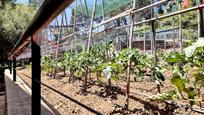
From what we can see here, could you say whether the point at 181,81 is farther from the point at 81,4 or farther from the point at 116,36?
the point at 81,4

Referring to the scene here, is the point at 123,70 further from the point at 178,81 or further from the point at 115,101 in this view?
the point at 178,81

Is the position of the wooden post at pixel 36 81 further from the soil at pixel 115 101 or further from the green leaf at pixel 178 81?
the soil at pixel 115 101

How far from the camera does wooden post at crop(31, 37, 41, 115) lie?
7.11ft

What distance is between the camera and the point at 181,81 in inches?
112

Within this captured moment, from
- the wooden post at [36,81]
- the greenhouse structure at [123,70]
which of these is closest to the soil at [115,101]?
the greenhouse structure at [123,70]

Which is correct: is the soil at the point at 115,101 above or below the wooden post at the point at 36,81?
below

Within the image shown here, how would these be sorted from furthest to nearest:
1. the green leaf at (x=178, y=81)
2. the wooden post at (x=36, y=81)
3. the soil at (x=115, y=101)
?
the soil at (x=115, y=101)
the green leaf at (x=178, y=81)
the wooden post at (x=36, y=81)

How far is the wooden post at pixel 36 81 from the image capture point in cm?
217

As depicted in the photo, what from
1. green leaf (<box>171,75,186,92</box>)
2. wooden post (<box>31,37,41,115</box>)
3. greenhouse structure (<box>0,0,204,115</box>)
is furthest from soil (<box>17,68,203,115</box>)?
wooden post (<box>31,37,41,115</box>)

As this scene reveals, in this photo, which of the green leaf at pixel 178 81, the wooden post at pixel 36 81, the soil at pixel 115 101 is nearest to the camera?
the wooden post at pixel 36 81

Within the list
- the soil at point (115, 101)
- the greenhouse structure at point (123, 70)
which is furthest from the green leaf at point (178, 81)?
the soil at point (115, 101)

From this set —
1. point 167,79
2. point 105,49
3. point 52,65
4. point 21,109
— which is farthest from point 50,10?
point 52,65

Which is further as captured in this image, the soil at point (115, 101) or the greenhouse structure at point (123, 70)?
the soil at point (115, 101)

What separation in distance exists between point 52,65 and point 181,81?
926cm
